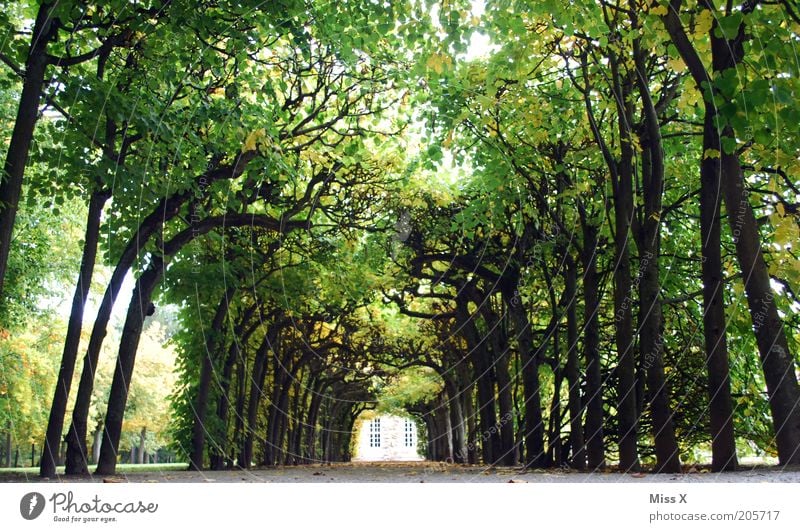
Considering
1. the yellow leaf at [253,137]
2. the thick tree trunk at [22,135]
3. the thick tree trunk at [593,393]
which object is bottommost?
the thick tree trunk at [593,393]

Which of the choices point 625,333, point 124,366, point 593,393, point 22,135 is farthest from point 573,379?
point 22,135

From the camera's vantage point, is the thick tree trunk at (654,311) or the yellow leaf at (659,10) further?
the thick tree trunk at (654,311)

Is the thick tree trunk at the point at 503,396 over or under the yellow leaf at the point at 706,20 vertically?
under

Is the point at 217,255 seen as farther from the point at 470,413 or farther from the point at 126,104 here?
the point at 470,413

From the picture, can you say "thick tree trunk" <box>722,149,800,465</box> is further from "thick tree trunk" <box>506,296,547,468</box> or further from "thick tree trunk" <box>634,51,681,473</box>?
"thick tree trunk" <box>506,296,547,468</box>

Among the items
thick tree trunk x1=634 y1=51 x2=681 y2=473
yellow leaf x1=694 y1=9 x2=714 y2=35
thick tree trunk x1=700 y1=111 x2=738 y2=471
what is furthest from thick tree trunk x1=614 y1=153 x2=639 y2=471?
yellow leaf x1=694 y1=9 x2=714 y2=35

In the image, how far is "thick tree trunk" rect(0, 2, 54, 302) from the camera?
760 cm

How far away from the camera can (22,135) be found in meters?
7.86

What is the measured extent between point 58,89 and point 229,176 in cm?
334

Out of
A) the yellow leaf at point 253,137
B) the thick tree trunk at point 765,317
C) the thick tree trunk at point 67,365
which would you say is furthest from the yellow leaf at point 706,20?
the thick tree trunk at point 67,365

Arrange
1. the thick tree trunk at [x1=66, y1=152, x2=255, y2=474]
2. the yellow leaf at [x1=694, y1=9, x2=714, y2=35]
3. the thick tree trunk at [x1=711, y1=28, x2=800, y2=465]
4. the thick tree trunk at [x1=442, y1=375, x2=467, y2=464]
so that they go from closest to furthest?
1. the yellow leaf at [x1=694, y1=9, x2=714, y2=35]
2. the thick tree trunk at [x1=711, y1=28, x2=800, y2=465]
3. the thick tree trunk at [x1=66, y1=152, x2=255, y2=474]
4. the thick tree trunk at [x1=442, y1=375, x2=467, y2=464]

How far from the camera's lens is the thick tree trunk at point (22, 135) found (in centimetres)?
760

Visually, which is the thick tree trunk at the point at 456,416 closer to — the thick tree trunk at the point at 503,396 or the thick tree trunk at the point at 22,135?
the thick tree trunk at the point at 503,396
